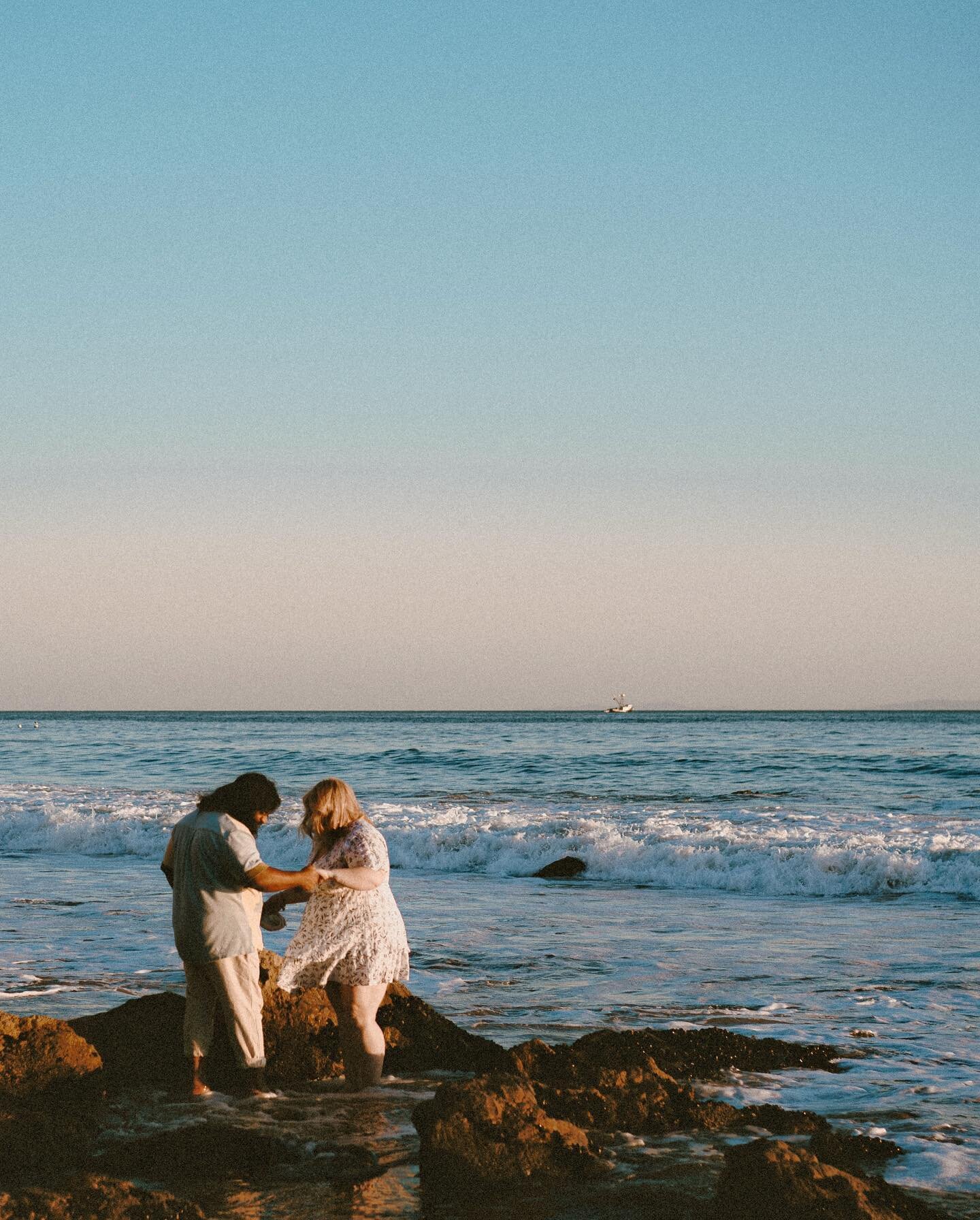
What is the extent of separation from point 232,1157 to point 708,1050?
9.45 feet

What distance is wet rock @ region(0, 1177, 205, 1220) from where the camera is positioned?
395 centimetres

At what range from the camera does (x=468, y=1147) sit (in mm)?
5059

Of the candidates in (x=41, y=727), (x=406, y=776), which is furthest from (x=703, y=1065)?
(x=41, y=727)

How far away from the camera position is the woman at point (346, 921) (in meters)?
6.20

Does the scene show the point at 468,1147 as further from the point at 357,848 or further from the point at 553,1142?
the point at 357,848

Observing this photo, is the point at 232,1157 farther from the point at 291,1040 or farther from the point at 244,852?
→ the point at 291,1040

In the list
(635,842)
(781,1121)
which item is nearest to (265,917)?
(781,1121)

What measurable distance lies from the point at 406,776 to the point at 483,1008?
26.1 m

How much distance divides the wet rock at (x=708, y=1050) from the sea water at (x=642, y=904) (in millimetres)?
163

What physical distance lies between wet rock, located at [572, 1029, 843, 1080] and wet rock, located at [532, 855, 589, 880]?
34.6ft

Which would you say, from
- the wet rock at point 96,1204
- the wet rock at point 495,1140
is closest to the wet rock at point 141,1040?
the wet rock at point 495,1140

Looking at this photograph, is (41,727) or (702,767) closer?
(702,767)

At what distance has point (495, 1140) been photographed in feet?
16.8

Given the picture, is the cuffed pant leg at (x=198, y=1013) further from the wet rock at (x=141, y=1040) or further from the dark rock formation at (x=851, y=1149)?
the dark rock formation at (x=851, y=1149)
